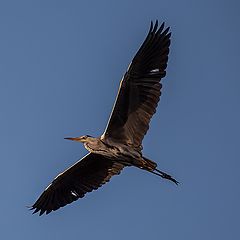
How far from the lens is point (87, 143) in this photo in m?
18.8

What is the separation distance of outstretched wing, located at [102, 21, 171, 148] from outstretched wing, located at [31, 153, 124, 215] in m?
1.66

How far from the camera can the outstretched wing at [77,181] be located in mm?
19562

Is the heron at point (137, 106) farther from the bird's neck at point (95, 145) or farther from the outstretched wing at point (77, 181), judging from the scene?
the outstretched wing at point (77, 181)

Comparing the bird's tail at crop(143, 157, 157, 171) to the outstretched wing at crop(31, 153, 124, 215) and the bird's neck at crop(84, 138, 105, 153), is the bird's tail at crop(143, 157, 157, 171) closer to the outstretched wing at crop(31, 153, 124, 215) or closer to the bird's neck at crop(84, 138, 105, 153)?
the bird's neck at crop(84, 138, 105, 153)

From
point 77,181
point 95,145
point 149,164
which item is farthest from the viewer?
point 77,181

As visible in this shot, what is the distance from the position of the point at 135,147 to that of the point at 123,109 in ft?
3.10

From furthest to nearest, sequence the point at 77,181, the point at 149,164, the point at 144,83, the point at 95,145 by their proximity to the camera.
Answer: the point at 77,181
the point at 95,145
the point at 144,83
the point at 149,164

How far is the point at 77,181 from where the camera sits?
19875 mm

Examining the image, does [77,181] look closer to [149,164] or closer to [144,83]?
[149,164]

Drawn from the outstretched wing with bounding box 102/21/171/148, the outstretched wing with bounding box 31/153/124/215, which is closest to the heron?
the outstretched wing with bounding box 102/21/171/148

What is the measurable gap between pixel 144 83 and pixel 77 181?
11.2 ft

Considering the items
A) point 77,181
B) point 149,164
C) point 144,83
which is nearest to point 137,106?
point 144,83

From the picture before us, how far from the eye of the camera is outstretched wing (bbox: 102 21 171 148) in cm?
1806

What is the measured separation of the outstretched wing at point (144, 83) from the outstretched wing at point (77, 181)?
1.66 m
